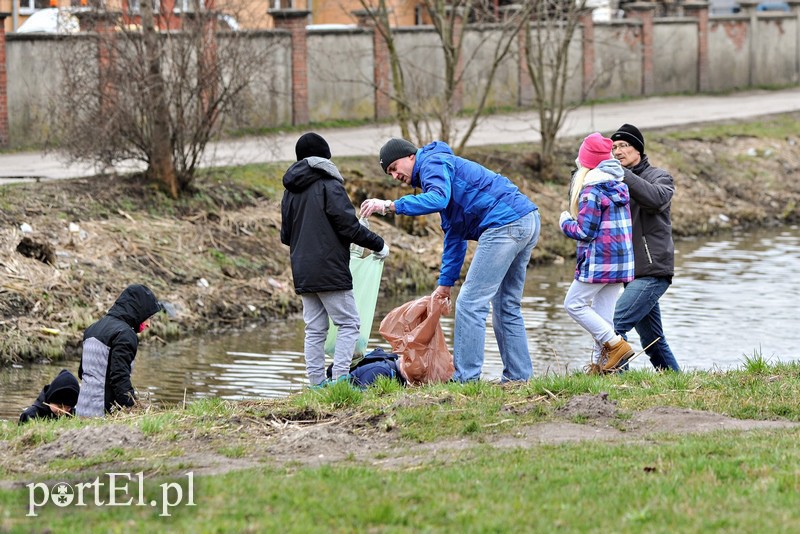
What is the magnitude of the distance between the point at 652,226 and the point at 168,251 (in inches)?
292

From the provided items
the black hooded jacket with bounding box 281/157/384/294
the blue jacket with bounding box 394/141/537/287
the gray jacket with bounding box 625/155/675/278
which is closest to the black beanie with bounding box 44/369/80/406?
the black hooded jacket with bounding box 281/157/384/294

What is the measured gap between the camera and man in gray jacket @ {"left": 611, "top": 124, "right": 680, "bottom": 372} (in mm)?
8852

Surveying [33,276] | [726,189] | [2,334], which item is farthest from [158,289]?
[726,189]

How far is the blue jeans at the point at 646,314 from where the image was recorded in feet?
29.5

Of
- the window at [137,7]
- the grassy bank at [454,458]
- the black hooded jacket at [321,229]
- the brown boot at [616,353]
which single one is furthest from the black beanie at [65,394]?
the window at [137,7]

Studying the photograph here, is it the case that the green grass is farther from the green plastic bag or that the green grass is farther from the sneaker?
the green plastic bag

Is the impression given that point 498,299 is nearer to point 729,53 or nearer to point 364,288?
point 364,288

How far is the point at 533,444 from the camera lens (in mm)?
6738

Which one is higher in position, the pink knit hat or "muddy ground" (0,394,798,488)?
the pink knit hat

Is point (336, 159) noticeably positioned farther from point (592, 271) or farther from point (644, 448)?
point (644, 448)

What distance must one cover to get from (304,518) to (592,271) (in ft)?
12.9

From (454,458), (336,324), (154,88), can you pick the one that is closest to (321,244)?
(336,324)

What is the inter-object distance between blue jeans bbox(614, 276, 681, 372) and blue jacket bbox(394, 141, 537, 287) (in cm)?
98

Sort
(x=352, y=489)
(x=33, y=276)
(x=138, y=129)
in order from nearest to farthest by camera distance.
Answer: (x=352, y=489) < (x=33, y=276) < (x=138, y=129)
